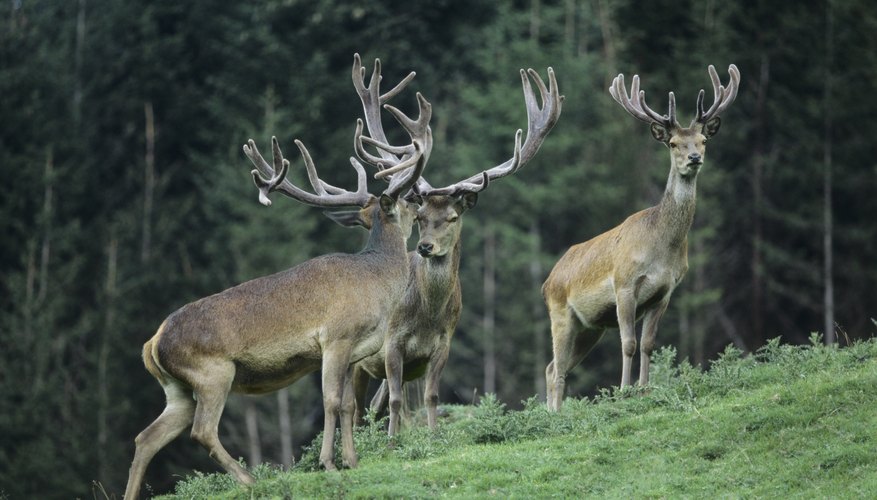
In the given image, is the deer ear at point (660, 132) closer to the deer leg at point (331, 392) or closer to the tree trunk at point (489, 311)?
the deer leg at point (331, 392)

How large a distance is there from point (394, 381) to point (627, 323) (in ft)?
7.81

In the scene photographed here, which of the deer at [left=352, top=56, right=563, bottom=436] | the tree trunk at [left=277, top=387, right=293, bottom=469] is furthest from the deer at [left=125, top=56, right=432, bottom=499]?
the tree trunk at [left=277, top=387, right=293, bottom=469]

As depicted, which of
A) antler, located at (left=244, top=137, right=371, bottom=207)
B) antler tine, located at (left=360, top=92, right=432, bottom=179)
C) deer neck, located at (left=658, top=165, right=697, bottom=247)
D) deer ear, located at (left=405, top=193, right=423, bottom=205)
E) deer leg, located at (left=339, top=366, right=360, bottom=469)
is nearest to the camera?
deer leg, located at (left=339, top=366, right=360, bottom=469)

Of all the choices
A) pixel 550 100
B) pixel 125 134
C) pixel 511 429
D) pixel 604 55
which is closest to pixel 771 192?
pixel 604 55

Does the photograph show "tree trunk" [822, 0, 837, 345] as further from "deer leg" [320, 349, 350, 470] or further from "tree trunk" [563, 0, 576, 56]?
"deer leg" [320, 349, 350, 470]

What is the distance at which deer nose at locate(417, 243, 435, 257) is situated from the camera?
45.9 ft

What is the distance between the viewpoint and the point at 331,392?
40.0ft

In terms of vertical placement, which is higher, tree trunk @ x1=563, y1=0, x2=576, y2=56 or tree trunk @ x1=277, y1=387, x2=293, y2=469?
tree trunk @ x1=563, y1=0, x2=576, y2=56

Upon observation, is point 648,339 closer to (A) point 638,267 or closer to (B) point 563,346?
(A) point 638,267

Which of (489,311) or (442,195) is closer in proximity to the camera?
(442,195)

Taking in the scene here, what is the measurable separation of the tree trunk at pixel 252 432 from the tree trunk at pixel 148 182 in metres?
6.57

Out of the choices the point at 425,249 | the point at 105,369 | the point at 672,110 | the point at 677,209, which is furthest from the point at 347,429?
the point at 105,369

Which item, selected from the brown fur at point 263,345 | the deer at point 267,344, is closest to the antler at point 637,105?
the deer at point 267,344

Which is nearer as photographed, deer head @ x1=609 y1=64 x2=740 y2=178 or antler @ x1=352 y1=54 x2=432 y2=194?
antler @ x1=352 y1=54 x2=432 y2=194
